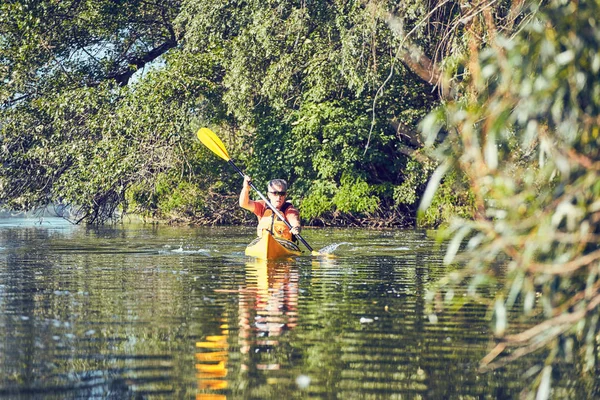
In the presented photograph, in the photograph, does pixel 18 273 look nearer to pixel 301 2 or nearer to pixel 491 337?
pixel 491 337

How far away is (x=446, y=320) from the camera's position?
939 cm

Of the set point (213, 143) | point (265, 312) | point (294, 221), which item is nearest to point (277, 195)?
point (294, 221)

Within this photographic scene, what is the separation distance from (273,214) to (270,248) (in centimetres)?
99

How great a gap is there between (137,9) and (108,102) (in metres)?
3.94

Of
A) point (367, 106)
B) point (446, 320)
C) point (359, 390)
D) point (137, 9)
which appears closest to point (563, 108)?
point (359, 390)

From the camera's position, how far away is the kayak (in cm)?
1645

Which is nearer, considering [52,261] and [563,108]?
[563,108]

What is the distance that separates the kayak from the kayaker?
Result: 216 millimetres

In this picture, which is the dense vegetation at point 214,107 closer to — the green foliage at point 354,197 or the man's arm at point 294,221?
the green foliage at point 354,197

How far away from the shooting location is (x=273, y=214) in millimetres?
17375

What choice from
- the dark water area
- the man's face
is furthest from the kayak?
the dark water area

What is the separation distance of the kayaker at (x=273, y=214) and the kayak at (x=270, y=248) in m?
0.22

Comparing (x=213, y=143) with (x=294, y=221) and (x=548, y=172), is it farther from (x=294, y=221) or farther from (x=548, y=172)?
(x=548, y=172)

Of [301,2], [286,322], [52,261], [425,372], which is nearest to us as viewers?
[425,372]
